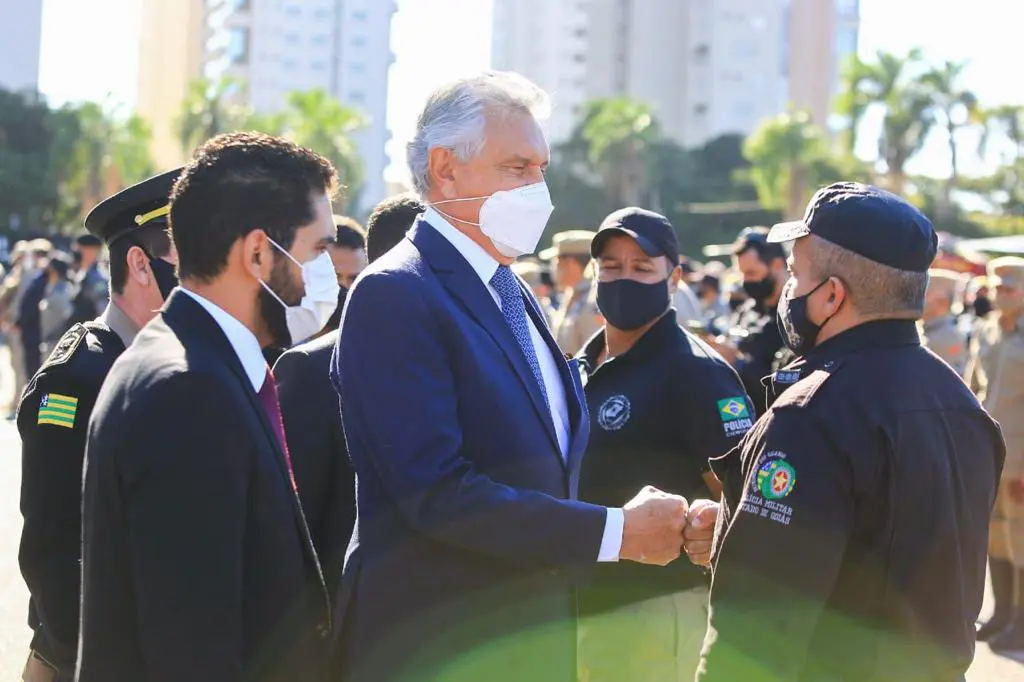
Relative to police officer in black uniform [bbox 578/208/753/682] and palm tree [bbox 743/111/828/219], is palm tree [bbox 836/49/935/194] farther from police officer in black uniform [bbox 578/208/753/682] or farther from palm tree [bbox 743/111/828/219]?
police officer in black uniform [bbox 578/208/753/682]

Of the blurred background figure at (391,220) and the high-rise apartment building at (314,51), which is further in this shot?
the high-rise apartment building at (314,51)

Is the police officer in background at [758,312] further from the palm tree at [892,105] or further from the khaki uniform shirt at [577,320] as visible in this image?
the palm tree at [892,105]

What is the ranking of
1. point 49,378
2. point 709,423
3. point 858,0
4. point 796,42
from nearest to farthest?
point 49,378 < point 709,423 < point 796,42 < point 858,0

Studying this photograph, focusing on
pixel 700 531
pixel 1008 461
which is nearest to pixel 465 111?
pixel 700 531

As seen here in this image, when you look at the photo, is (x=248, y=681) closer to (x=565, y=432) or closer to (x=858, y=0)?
(x=565, y=432)

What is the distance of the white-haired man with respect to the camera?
278 centimetres

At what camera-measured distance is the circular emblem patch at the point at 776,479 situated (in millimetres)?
2807

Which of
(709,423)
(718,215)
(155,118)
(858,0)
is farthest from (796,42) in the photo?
(709,423)

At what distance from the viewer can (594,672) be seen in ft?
14.5

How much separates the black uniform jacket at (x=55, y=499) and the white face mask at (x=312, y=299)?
66 centimetres

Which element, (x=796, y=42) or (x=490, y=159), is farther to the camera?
(x=796, y=42)

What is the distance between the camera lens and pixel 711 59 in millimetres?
113062

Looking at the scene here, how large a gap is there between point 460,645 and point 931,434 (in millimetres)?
1157

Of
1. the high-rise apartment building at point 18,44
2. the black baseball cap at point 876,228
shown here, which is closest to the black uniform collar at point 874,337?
the black baseball cap at point 876,228
